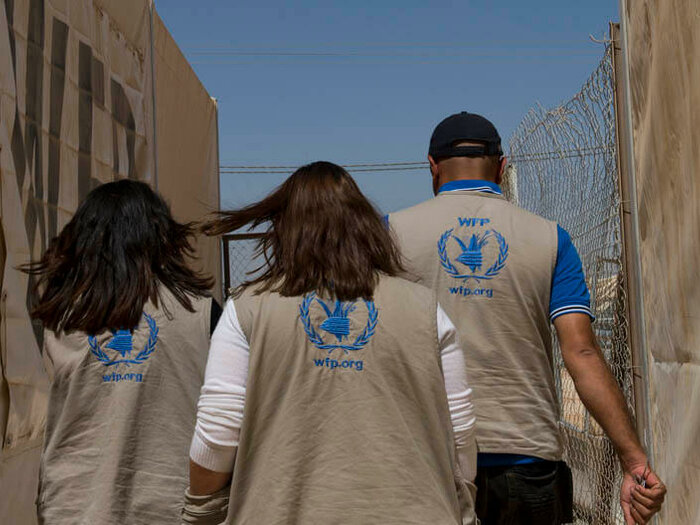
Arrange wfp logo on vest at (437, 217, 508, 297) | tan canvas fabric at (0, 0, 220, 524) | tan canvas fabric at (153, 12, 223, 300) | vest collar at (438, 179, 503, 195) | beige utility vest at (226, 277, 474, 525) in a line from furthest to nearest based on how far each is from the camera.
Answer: tan canvas fabric at (153, 12, 223, 300) < tan canvas fabric at (0, 0, 220, 524) < vest collar at (438, 179, 503, 195) < wfp logo on vest at (437, 217, 508, 297) < beige utility vest at (226, 277, 474, 525)

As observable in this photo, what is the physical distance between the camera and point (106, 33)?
5.11m

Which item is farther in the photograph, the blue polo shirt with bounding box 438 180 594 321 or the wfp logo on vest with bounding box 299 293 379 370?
the blue polo shirt with bounding box 438 180 594 321

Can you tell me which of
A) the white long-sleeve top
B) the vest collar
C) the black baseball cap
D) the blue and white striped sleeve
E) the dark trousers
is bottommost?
the dark trousers

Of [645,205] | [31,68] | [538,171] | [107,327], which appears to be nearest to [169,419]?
[107,327]

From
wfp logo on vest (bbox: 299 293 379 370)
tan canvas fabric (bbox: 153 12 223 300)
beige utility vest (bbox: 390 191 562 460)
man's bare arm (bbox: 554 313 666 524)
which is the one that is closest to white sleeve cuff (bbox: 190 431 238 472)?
wfp logo on vest (bbox: 299 293 379 370)

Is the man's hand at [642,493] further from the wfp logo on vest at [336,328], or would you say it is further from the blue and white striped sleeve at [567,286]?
the wfp logo on vest at [336,328]

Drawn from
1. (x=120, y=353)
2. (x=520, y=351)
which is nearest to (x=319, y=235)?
(x=120, y=353)

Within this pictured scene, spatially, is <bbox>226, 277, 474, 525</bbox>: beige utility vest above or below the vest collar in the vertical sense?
below

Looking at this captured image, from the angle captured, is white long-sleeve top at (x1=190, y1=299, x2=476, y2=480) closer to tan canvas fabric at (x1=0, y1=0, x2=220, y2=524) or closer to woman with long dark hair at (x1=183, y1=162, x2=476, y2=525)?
woman with long dark hair at (x1=183, y1=162, x2=476, y2=525)

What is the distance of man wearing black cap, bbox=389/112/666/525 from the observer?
8.19 feet

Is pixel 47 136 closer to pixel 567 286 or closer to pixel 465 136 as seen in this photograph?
pixel 465 136

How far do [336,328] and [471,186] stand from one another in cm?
99

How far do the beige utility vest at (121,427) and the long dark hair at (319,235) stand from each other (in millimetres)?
431

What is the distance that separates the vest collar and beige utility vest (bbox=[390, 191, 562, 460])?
5.5 inches
